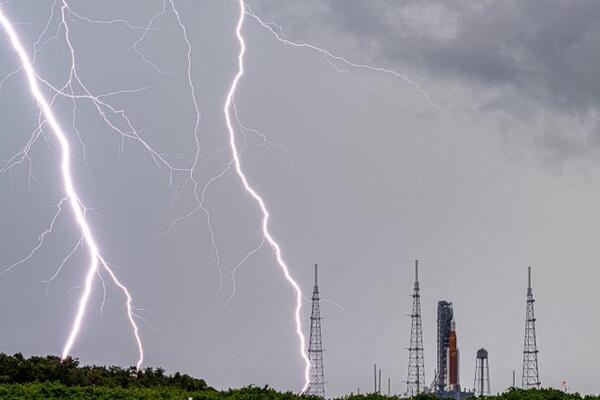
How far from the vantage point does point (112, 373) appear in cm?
3222

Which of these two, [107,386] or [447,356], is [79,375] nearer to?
[107,386]

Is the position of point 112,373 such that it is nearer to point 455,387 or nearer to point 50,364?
point 50,364

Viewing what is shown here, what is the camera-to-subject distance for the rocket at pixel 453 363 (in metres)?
70.3

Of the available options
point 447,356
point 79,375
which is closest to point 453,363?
point 447,356

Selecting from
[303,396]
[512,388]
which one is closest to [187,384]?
[303,396]

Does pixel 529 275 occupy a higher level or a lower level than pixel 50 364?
higher

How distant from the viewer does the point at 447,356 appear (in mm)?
72312

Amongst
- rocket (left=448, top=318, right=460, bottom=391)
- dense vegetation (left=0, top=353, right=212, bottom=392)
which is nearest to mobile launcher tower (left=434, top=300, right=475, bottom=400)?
rocket (left=448, top=318, right=460, bottom=391)

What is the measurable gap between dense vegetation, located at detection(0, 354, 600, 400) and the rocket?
41070 mm

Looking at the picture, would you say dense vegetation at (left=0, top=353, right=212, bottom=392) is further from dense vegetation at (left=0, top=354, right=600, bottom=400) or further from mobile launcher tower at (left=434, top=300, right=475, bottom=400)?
mobile launcher tower at (left=434, top=300, right=475, bottom=400)

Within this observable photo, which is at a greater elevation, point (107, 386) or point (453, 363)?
point (453, 363)

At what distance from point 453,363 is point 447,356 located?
1.71 m

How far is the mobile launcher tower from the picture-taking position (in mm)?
70438

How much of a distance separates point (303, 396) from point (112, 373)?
912cm
